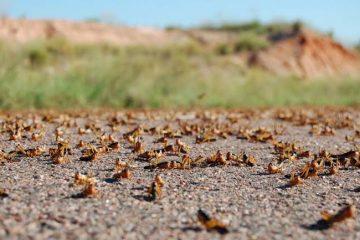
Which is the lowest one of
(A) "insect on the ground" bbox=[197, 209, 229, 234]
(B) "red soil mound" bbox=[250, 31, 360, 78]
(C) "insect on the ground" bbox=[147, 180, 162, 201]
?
(A) "insect on the ground" bbox=[197, 209, 229, 234]

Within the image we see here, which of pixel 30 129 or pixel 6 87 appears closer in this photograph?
pixel 30 129

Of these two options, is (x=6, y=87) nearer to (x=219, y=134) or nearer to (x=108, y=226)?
(x=219, y=134)

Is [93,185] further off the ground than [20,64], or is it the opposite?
[20,64]

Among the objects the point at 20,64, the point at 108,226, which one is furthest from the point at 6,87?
the point at 108,226

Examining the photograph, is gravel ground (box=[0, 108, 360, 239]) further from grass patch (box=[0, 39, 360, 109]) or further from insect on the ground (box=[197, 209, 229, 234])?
grass patch (box=[0, 39, 360, 109])

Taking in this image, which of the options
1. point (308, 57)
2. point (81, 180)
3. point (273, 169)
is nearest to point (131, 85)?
point (273, 169)

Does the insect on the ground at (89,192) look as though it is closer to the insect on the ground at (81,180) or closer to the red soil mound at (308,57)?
the insect on the ground at (81,180)

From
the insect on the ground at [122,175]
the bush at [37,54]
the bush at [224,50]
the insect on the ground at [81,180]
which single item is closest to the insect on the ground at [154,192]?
the insect on the ground at [81,180]

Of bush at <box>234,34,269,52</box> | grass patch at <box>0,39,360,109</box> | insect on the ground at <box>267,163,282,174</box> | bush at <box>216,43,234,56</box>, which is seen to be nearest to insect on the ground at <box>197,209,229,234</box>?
insect on the ground at <box>267,163,282,174</box>

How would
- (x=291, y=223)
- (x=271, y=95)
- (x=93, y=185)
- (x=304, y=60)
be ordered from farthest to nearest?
(x=304, y=60)
(x=271, y=95)
(x=93, y=185)
(x=291, y=223)
